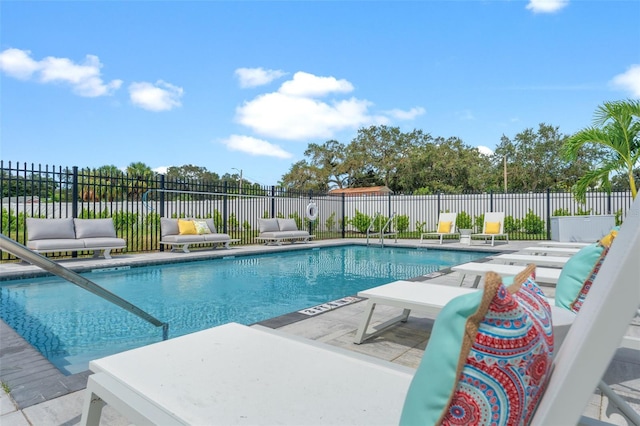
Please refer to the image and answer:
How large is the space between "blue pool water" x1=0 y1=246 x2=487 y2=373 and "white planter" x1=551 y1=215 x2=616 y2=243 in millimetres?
3202

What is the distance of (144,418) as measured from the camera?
102 centimetres

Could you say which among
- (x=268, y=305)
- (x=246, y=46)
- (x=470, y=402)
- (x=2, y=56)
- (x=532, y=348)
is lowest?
(x=268, y=305)

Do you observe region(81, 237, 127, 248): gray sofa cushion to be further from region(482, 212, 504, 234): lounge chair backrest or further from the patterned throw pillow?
region(482, 212, 504, 234): lounge chair backrest

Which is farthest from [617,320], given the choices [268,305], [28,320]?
[28,320]

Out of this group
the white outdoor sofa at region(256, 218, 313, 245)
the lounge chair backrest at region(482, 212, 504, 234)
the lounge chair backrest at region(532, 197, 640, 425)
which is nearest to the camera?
the lounge chair backrest at region(532, 197, 640, 425)

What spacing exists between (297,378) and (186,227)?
864 cm

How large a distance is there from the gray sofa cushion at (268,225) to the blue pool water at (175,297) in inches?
96.7

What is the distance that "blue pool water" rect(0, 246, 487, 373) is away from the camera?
3402 mm

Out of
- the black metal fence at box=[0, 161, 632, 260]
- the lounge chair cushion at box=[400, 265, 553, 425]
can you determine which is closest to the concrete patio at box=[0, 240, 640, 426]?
the lounge chair cushion at box=[400, 265, 553, 425]

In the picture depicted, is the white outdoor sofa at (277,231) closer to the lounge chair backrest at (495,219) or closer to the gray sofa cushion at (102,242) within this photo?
the gray sofa cushion at (102,242)

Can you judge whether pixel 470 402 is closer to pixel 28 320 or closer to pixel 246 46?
pixel 28 320

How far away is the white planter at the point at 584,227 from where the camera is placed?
8891mm

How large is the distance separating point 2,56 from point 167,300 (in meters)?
8.13

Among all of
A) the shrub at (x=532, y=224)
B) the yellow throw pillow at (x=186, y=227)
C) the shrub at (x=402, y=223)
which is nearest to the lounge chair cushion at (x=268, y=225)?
the yellow throw pillow at (x=186, y=227)
